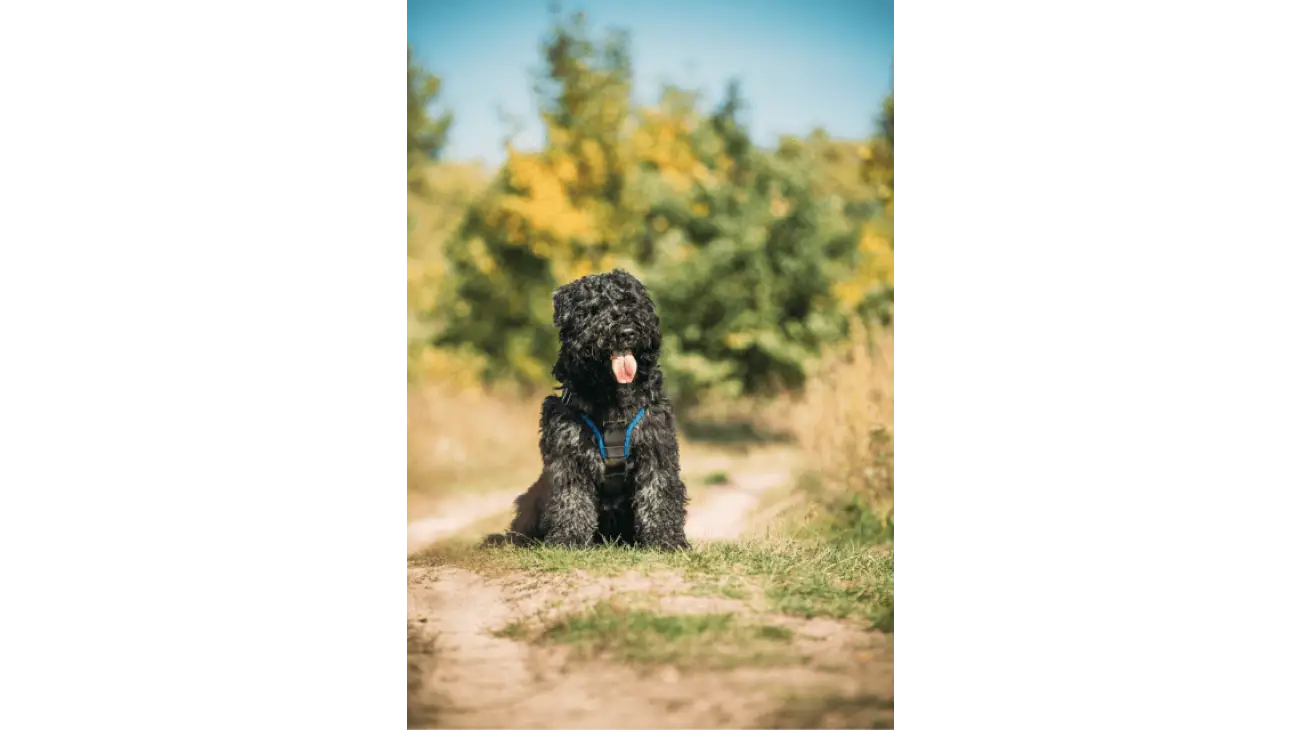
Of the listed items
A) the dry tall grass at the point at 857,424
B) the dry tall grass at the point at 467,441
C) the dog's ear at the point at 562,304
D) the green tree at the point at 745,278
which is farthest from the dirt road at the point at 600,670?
the green tree at the point at 745,278

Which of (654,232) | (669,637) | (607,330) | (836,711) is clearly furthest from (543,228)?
(836,711)

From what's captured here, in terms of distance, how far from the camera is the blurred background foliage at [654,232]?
16.7 feet

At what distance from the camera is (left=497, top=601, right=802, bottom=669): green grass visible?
12.7 feet

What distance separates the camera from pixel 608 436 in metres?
4.86

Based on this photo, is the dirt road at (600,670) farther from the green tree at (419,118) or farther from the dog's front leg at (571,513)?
the green tree at (419,118)

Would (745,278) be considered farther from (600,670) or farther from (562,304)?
(600,670)

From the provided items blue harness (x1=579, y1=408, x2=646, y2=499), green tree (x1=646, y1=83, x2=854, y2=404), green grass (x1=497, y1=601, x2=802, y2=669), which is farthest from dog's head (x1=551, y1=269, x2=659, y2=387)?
green tree (x1=646, y1=83, x2=854, y2=404)

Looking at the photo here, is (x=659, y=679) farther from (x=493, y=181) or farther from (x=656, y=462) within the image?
(x=493, y=181)

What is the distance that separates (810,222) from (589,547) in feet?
16.7

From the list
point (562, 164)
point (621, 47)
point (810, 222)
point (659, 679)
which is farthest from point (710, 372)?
point (659, 679)

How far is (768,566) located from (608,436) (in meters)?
1.14

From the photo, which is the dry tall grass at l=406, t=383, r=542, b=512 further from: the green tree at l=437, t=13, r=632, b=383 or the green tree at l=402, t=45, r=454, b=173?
the green tree at l=402, t=45, r=454, b=173

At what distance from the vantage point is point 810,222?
28.8 ft

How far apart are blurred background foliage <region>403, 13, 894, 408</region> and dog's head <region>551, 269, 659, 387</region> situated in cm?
97
